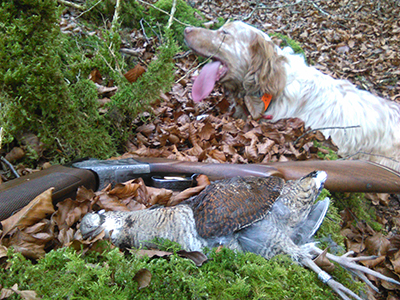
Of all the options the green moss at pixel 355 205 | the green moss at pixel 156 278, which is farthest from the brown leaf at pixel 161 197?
the green moss at pixel 355 205

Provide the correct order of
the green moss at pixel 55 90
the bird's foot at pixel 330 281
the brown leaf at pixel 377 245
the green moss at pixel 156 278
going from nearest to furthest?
the green moss at pixel 156 278 < the bird's foot at pixel 330 281 < the green moss at pixel 55 90 < the brown leaf at pixel 377 245

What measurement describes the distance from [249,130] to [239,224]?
2.54m

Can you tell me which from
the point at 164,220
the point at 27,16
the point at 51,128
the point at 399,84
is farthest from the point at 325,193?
the point at 399,84

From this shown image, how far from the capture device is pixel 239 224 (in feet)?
5.70

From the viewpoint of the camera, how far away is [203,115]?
4.36 metres

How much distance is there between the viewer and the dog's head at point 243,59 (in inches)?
173

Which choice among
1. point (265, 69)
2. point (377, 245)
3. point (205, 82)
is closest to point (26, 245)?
point (377, 245)

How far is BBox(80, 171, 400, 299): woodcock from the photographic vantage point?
167cm

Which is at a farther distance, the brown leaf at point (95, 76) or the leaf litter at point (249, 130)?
the brown leaf at point (95, 76)

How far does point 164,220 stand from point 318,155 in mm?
2631

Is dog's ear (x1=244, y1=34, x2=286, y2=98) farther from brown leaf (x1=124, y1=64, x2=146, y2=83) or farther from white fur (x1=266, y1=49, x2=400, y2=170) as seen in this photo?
brown leaf (x1=124, y1=64, x2=146, y2=83)

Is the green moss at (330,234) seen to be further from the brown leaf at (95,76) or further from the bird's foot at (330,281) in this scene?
the brown leaf at (95,76)

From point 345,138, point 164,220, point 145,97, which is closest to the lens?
point 164,220

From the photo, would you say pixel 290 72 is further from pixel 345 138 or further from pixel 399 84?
pixel 399 84
